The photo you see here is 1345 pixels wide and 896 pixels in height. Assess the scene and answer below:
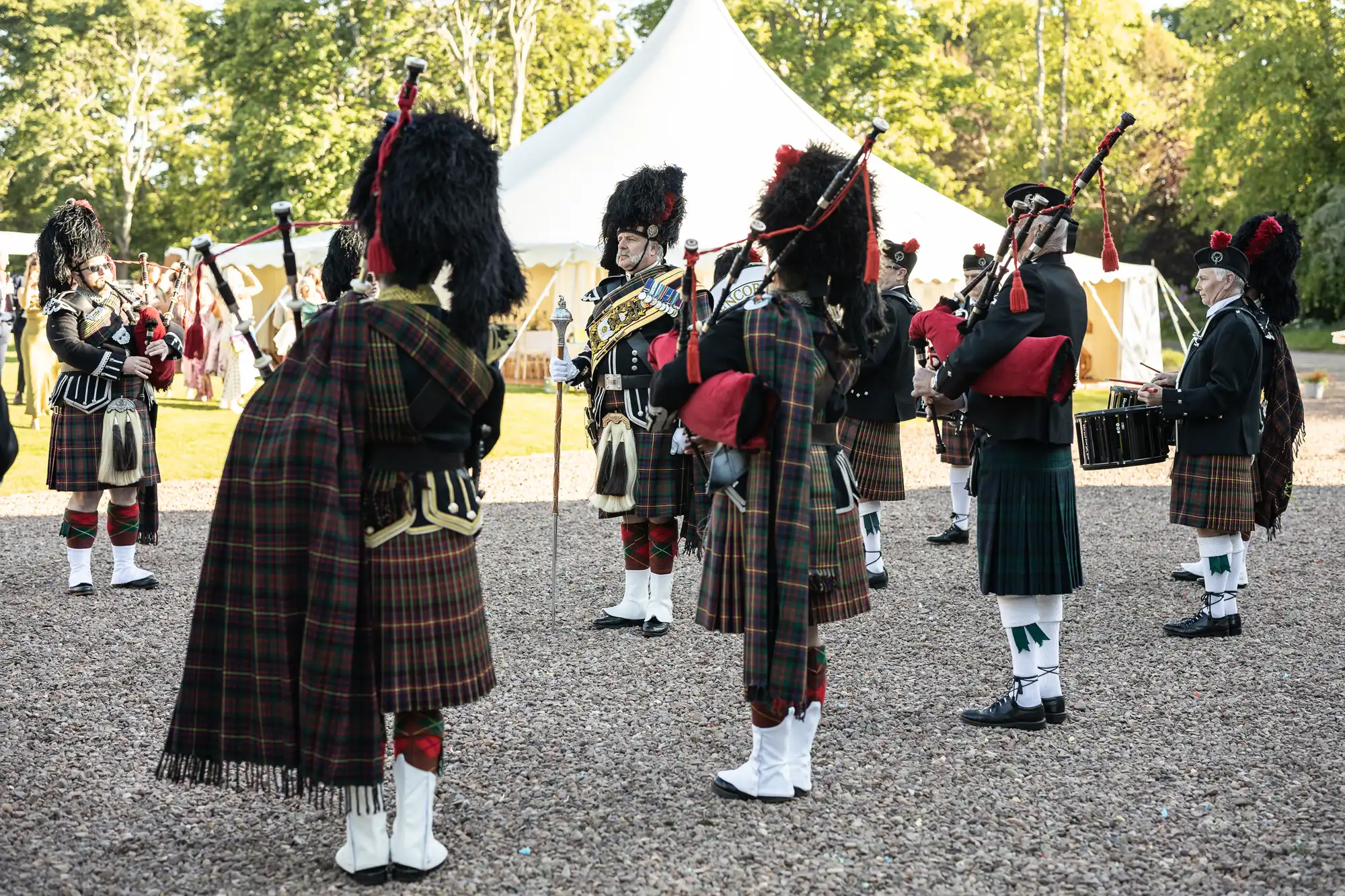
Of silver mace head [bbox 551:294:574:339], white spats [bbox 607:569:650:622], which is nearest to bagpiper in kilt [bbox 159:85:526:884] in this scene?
silver mace head [bbox 551:294:574:339]

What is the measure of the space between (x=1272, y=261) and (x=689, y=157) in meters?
9.73

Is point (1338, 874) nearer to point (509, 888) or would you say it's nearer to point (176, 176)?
point (509, 888)

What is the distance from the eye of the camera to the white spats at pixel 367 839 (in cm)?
285

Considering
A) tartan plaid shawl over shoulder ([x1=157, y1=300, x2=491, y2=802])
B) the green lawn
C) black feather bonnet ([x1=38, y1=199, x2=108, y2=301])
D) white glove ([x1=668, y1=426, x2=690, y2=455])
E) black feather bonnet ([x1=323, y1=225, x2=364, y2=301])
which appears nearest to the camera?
tartan plaid shawl over shoulder ([x1=157, y1=300, x2=491, y2=802])

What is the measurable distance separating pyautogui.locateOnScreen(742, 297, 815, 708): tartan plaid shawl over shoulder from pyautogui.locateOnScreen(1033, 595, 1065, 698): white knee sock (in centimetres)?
120

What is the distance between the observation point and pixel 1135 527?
7680 mm

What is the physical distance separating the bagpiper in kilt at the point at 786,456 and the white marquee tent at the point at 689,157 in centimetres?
1002

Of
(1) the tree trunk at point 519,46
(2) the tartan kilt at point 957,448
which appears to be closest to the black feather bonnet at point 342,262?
(2) the tartan kilt at point 957,448

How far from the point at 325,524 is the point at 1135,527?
6.09 metres

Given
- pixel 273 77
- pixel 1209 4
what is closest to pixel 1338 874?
pixel 273 77

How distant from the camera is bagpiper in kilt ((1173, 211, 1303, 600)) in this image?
5.30 m

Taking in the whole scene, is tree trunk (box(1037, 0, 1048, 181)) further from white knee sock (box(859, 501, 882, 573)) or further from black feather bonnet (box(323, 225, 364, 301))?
black feather bonnet (box(323, 225, 364, 301))

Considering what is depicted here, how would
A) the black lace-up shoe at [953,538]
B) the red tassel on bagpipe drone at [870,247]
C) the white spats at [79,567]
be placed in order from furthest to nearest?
the black lace-up shoe at [953,538]
the white spats at [79,567]
the red tassel on bagpipe drone at [870,247]

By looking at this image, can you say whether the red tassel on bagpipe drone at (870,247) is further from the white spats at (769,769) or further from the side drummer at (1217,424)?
the side drummer at (1217,424)
